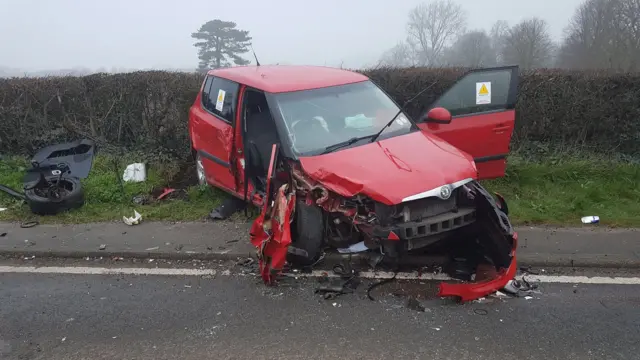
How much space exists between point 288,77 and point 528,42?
2479cm

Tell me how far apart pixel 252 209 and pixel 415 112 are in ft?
11.2

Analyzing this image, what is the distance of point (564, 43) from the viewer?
27.0 meters

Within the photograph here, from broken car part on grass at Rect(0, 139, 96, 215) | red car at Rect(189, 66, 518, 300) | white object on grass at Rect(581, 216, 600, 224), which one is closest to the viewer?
red car at Rect(189, 66, 518, 300)

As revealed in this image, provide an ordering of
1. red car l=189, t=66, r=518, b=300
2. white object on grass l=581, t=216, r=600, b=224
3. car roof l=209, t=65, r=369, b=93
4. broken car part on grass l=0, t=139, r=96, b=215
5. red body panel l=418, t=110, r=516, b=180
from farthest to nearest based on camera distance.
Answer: broken car part on grass l=0, t=139, r=96, b=215, red body panel l=418, t=110, r=516, b=180, white object on grass l=581, t=216, r=600, b=224, car roof l=209, t=65, r=369, b=93, red car l=189, t=66, r=518, b=300

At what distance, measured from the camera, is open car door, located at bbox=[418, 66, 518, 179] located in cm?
598

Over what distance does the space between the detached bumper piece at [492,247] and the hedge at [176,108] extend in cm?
403

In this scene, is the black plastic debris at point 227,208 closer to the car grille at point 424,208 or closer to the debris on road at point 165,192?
the debris on road at point 165,192

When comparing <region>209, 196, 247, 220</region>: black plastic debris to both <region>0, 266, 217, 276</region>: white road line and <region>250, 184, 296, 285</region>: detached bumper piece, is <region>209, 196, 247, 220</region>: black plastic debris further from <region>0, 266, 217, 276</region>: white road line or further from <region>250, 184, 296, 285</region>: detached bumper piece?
<region>250, 184, 296, 285</region>: detached bumper piece

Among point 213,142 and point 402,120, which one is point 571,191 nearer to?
point 402,120

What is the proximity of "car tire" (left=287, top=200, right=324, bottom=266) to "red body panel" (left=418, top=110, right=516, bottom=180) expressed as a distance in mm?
2227

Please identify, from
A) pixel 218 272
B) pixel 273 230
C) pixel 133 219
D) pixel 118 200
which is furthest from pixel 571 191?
pixel 118 200

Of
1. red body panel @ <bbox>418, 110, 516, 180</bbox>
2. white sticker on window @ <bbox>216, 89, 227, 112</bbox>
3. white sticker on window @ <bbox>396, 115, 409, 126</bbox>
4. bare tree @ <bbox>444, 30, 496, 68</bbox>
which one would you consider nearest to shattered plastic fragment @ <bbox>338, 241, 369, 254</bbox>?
white sticker on window @ <bbox>396, 115, 409, 126</bbox>

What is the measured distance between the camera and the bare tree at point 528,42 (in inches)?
974

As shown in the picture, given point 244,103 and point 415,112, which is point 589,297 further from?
point 415,112
